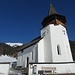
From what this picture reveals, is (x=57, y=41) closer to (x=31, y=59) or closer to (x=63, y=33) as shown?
(x=63, y=33)

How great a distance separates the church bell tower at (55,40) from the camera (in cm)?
2550

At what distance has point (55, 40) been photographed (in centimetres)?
2688

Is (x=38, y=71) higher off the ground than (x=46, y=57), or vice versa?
(x=46, y=57)

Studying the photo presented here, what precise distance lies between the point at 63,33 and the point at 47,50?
4967 mm

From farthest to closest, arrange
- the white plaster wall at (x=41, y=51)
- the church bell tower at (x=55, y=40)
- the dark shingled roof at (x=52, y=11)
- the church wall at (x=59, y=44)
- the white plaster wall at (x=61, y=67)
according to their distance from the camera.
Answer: the dark shingled roof at (x=52, y=11)
the white plaster wall at (x=41, y=51)
the church bell tower at (x=55, y=40)
the church wall at (x=59, y=44)
the white plaster wall at (x=61, y=67)

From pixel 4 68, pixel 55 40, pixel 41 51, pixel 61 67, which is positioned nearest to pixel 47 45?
pixel 41 51

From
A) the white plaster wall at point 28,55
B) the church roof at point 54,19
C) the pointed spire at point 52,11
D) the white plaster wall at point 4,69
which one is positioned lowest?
the white plaster wall at point 4,69

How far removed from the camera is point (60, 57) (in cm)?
2523

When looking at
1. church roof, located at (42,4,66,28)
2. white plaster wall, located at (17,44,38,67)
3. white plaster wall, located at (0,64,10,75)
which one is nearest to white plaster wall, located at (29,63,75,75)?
white plaster wall, located at (0,64,10,75)

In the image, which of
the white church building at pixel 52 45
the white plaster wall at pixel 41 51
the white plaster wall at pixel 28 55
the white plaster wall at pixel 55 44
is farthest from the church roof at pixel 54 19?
the white plaster wall at pixel 28 55

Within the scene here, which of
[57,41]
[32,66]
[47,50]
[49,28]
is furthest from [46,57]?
[32,66]

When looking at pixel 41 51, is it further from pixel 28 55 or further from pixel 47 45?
pixel 28 55

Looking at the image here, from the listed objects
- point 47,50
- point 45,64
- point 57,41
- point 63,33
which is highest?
point 63,33

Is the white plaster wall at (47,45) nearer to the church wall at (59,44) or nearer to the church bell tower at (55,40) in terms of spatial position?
the church bell tower at (55,40)
